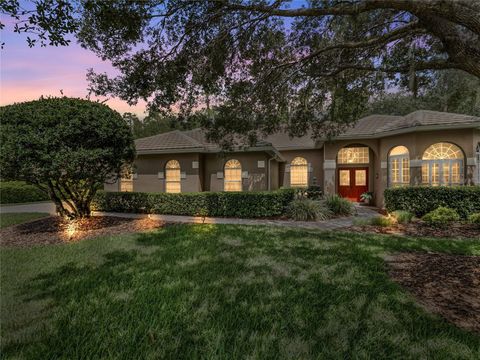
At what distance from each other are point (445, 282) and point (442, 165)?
10.9 metres

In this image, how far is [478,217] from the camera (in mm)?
9734

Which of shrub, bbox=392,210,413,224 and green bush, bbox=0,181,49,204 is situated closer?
shrub, bbox=392,210,413,224

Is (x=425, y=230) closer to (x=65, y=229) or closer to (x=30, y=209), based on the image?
(x=65, y=229)

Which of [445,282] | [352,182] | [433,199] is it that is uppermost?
[352,182]

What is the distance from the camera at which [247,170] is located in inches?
606

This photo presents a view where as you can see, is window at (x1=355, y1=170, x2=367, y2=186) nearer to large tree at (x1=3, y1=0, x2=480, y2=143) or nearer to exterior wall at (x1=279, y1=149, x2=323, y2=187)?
exterior wall at (x1=279, y1=149, x2=323, y2=187)

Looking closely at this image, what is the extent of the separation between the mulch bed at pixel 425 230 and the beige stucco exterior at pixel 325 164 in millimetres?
3886

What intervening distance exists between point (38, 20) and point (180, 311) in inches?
200

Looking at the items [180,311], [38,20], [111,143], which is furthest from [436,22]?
[111,143]

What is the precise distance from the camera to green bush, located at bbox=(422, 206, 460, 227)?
991cm

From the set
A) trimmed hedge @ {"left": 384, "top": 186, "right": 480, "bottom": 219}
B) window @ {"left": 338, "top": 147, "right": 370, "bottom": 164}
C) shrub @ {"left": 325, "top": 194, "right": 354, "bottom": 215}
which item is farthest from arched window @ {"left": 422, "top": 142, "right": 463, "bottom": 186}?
window @ {"left": 338, "top": 147, "right": 370, "bottom": 164}

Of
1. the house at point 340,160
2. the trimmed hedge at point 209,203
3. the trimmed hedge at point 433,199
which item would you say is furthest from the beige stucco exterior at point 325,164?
the trimmed hedge at point 209,203

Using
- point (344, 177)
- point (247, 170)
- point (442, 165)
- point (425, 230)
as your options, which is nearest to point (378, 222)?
point (425, 230)

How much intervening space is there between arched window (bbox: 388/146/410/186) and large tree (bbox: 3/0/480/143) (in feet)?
16.5
